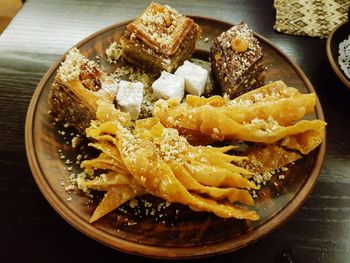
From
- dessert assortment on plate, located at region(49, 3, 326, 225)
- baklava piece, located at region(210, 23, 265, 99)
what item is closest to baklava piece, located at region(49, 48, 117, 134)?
dessert assortment on plate, located at region(49, 3, 326, 225)

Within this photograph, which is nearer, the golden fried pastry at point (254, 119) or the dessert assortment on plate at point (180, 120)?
the dessert assortment on plate at point (180, 120)

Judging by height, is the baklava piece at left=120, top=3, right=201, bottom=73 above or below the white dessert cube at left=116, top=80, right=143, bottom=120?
above

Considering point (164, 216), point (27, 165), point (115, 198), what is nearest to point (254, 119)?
point (164, 216)

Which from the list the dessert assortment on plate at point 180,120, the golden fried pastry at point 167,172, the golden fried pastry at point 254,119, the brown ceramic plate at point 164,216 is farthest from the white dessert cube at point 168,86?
the brown ceramic plate at point 164,216

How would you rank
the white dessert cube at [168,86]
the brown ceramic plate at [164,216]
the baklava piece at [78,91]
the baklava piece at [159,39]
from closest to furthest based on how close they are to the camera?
the brown ceramic plate at [164,216] → the baklava piece at [78,91] → the white dessert cube at [168,86] → the baklava piece at [159,39]

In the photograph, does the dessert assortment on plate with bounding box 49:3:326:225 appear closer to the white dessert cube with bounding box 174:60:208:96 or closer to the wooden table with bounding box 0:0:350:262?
the white dessert cube with bounding box 174:60:208:96

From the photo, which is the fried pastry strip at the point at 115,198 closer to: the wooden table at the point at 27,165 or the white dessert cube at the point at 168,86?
the wooden table at the point at 27,165

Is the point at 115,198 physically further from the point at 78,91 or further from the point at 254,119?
the point at 254,119
